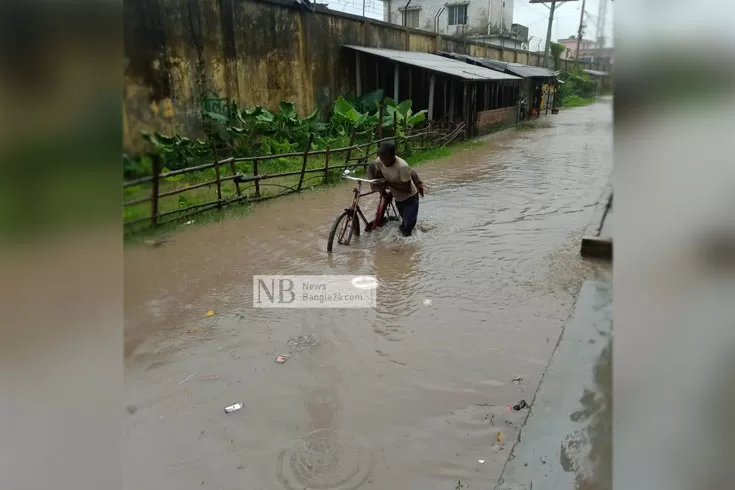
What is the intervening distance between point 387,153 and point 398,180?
377 millimetres

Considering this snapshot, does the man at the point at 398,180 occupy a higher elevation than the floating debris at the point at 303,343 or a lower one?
higher

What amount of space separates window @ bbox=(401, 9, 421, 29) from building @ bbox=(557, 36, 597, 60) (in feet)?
36.9

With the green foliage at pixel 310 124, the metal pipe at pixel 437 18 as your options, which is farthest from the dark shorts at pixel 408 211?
the metal pipe at pixel 437 18

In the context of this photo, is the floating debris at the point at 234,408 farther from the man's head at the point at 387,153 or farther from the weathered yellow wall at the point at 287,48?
the man's head at the point at 387,153

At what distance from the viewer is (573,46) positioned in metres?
1.00

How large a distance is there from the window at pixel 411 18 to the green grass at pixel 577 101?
11.1 m

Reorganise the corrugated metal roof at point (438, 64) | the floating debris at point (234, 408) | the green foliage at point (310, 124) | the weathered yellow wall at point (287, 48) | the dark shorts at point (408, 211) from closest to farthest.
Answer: the floating debris at point (234, 408) → the dark shorts at point (408, 211) → the weathered yellow wall at point (287, 48) → the green foliage at point (310, 124) → the corrugated metal roof at point (438, 64)

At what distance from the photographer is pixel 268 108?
903 cm

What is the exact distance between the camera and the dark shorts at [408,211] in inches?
235

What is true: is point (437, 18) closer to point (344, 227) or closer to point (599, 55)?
point (344, 227)

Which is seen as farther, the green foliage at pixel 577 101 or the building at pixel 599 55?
the green foliage at pixel 577 101
